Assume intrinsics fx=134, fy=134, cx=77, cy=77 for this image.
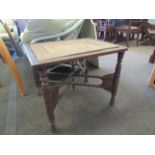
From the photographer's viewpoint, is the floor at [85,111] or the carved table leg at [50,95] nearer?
the carved table leg at [50,95]

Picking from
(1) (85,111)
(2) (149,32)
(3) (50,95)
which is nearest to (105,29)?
(2) (149,32)

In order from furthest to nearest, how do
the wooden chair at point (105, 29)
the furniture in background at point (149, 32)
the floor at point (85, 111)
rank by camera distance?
the wooden chair at point (105, 29), the furniture in background at point (149, 32), the floor at point (85, 111)

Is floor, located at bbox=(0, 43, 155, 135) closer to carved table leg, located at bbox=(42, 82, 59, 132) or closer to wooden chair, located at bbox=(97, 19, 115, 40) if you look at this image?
carved table leg, located at bbox=(42, 82, 59, 132)

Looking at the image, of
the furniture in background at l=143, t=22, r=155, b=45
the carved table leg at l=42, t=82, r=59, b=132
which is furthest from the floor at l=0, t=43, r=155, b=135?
the furniture in background at l=143, t=22, r=155, b=45

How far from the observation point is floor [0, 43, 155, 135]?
99 centimetres

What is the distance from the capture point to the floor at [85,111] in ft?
3.24

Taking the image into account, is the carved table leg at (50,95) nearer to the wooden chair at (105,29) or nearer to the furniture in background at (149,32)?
the wooden chair at (105,29)

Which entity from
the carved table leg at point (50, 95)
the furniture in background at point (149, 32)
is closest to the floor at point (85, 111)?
the carved table leg at point (50, 95)

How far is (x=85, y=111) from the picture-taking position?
3.78 feet

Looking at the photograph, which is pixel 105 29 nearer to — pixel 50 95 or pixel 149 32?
pixel 149 32

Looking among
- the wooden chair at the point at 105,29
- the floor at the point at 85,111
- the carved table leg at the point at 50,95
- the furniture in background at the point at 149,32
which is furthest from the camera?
the wooden chair at the point at 105,29
